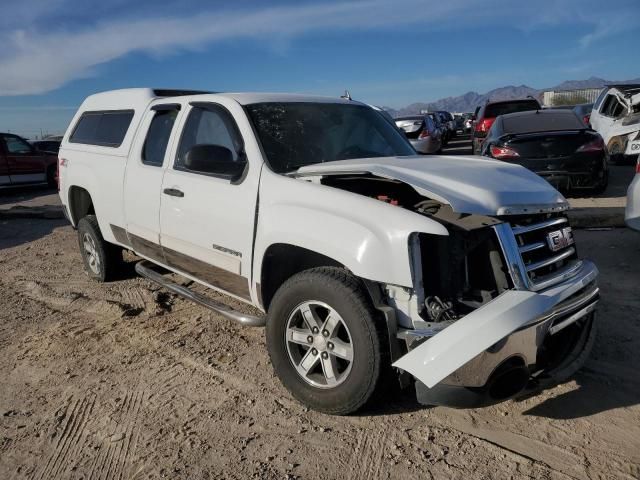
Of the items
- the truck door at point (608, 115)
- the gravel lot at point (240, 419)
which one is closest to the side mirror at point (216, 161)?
the gravel lot at point (240, 419)

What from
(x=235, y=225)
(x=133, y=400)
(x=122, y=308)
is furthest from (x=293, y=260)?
(x=122, y=308)

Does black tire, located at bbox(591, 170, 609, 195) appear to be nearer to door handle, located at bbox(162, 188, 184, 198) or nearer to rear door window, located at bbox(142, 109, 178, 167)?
rear door window, located at bbox(142, 109, 178, 167)

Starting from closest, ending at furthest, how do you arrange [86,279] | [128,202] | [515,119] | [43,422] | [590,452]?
[590,452] < [43,422] < [128,202] < [86,279] < [515,119]

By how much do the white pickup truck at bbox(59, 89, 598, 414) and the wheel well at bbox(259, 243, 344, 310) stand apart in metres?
0.01

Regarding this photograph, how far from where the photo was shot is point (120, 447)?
2990 millimetres

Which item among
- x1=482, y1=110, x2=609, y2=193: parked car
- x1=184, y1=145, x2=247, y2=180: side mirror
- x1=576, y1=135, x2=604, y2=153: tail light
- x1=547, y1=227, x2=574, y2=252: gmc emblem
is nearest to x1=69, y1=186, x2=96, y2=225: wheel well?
x1=184, y1=145, x2=247, y2=180: side mirror

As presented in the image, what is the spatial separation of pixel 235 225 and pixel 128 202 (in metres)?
1.71

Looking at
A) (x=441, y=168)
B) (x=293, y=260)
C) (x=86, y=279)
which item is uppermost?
(x=441, y=168)

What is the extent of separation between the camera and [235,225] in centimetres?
365

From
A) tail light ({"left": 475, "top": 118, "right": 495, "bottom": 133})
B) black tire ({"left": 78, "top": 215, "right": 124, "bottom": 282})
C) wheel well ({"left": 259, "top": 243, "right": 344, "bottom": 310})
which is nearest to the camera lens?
wheel well ({"left": 259, "top": 243, "right": 344, "bottom": 310})

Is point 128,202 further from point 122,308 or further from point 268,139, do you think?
point 268,139

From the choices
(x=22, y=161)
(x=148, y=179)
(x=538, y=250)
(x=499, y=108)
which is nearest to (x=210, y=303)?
(x=148, y=179)

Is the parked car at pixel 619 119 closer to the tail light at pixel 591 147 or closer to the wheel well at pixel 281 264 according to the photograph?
the tail light at pixel 591 147

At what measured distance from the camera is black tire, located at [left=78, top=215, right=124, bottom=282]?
5781 millimetres
